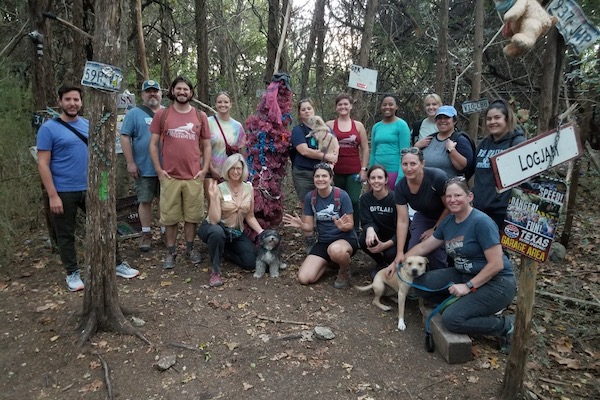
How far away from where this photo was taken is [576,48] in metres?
1.84

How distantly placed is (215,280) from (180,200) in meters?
1.02

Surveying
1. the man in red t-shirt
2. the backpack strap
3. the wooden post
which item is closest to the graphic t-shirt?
the man in red t-shirt

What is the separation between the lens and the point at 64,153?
398cm

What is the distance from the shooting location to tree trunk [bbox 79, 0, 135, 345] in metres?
3.12

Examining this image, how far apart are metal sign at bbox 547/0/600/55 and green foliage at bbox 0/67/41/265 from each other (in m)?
5.89

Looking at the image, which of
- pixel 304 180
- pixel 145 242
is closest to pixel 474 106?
pixel 304 180

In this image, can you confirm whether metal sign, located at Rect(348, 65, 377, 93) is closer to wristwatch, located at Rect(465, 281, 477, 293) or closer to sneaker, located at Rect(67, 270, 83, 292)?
wristwatch, located at Rect(465, 281, 477, 293)

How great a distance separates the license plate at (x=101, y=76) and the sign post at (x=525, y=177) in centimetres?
273

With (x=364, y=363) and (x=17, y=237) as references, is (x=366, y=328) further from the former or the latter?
(x=17, y=237)

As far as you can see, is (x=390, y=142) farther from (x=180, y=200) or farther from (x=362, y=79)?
(x=180, y=200)

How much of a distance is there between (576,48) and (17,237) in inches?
247

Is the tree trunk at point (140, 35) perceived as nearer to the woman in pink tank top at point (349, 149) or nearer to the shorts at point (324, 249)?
the woman in pink tank top at point (349, 149)

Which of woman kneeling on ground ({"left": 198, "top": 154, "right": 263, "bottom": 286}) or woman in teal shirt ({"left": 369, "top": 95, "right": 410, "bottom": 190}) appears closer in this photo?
woman kneeling on ground ({"left": 198, "top": 154, "right": 263, "bottom": 286})

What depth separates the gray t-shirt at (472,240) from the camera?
3.24 metres
